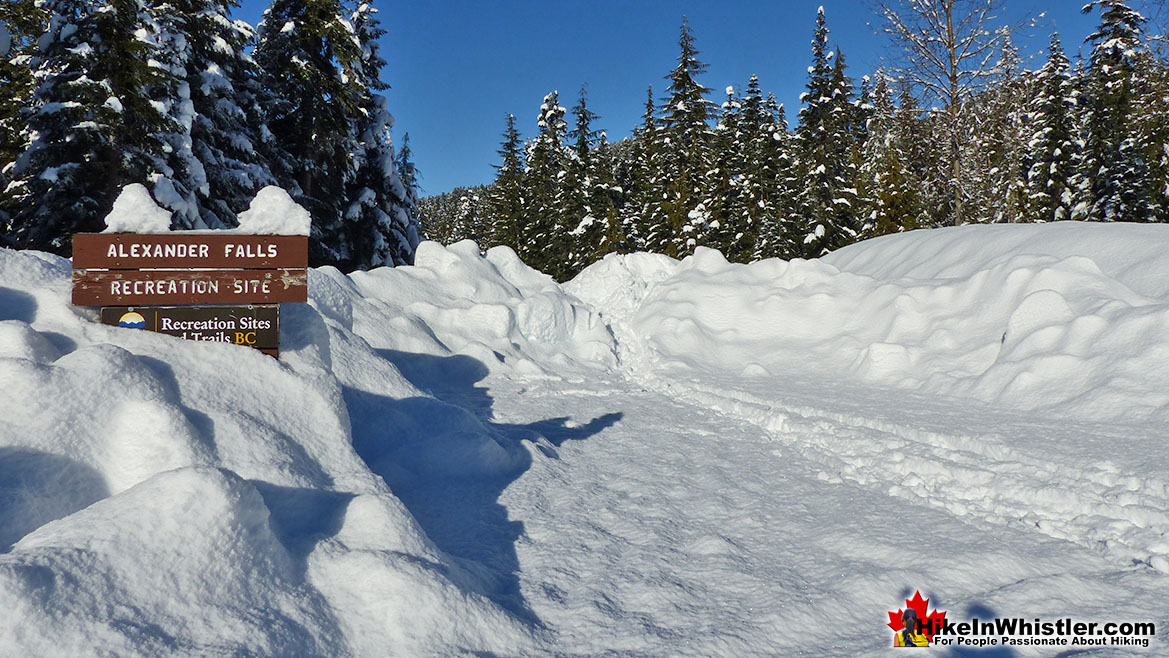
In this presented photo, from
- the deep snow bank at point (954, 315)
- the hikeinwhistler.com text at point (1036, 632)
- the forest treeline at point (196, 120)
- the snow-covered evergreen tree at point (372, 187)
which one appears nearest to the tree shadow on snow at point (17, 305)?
the forest treeline at point (196, 120)

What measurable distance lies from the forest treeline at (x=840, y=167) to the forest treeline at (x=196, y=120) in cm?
1553

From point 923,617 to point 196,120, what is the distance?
1833 centimetres

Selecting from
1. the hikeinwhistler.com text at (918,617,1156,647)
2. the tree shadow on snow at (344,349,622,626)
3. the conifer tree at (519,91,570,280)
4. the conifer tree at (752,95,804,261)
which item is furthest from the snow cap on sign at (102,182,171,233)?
the conifer tree at (519,91,570,280)

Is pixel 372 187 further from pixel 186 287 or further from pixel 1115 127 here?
pixel 1115 127

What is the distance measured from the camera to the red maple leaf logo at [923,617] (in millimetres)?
3160

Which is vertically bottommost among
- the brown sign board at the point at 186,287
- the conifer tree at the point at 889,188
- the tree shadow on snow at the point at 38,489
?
the tree shadow on snow at the point at 38,489

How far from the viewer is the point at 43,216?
42.7 ft

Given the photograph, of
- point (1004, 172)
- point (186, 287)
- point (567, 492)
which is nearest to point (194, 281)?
point (186, 287)

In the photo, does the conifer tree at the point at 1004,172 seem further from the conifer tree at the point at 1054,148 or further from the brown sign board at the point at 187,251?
the brown sign board at the point at 187,251

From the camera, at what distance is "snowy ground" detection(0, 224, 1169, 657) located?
112 inches

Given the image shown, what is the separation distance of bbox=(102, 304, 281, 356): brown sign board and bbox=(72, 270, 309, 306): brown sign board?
0.06 metres

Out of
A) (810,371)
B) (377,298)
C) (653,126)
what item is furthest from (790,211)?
(377,298)

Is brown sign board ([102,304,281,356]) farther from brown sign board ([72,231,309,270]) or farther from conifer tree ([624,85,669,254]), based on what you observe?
conifer tree ([624,85,669,254])

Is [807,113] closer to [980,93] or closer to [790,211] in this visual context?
[790,211]
